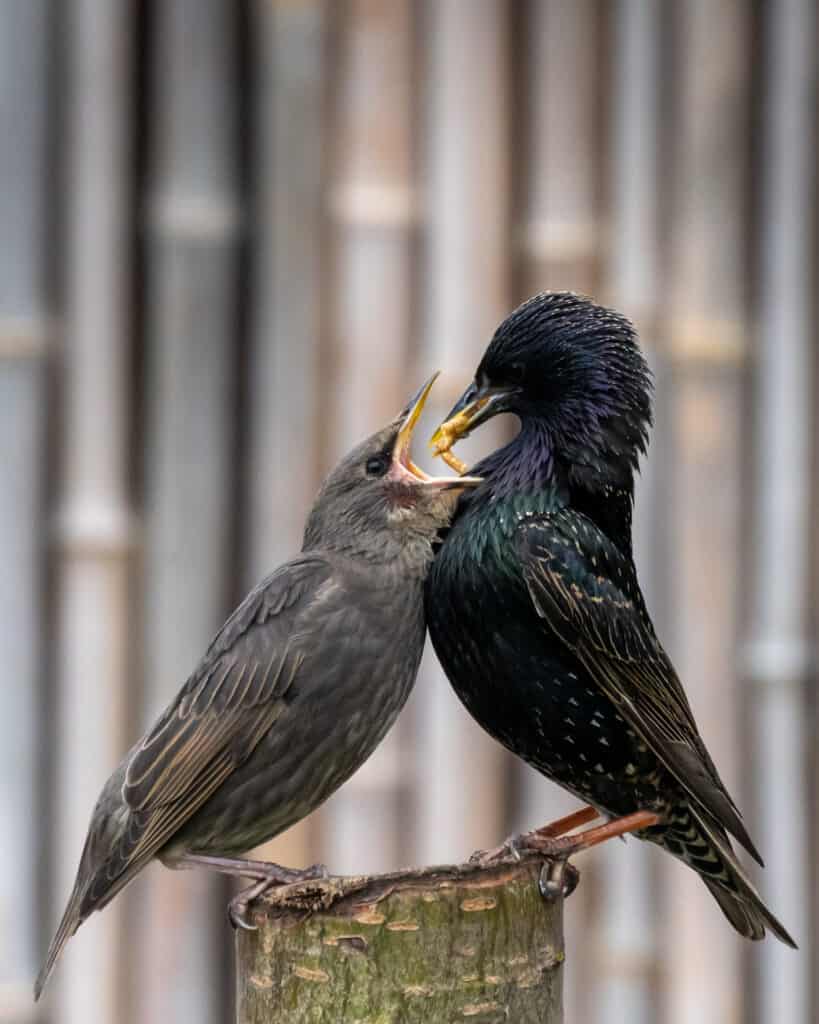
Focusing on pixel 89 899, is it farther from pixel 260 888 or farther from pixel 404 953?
pixel 404 953

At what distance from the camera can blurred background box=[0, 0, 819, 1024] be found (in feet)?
12.4

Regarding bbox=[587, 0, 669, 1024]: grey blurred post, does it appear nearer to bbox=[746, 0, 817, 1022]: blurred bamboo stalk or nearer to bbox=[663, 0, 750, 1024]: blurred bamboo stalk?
bbox=[663, 0, 750, 1024]: blurred bamboo stalk

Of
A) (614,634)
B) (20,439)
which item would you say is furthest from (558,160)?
(614,634)

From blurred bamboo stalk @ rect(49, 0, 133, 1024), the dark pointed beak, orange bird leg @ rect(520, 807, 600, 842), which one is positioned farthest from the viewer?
blurred bamboo stalk @ rect(49, 0, 133, 1024)

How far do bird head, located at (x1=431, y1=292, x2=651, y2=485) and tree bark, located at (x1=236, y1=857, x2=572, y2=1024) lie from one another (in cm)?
61

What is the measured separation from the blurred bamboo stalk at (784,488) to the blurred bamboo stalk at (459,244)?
0.61 m

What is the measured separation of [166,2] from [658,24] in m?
1.06

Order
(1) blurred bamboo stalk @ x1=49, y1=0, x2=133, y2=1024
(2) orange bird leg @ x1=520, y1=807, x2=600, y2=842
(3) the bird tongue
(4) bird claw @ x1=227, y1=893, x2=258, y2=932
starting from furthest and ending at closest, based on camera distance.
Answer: (1) blurred bamboo stalk @ x1=49, y1=0, x2=133, y2=1024 → (3) the bird tongue → (2) orange bird leg @ x1=520, y1=807, x2=600, y2=842 → (4) bird claw @ x1=227, y1=893, x2=258, y2=932

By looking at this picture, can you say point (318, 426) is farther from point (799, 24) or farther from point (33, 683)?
point (799, 24)

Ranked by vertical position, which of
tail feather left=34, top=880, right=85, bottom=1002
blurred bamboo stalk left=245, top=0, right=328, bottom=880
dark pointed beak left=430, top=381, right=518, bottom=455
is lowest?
tail feather left=34, top=880, right=85, bottom=1002

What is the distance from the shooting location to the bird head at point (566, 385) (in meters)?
2.36

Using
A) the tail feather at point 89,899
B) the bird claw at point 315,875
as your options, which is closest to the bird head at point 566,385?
the bird claw at point 315,875

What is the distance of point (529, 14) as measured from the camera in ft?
12.7

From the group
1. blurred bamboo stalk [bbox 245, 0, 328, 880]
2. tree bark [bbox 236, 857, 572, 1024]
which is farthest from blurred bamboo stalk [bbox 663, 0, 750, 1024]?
tree bark [bbox 236, 857, 572, 1024]
